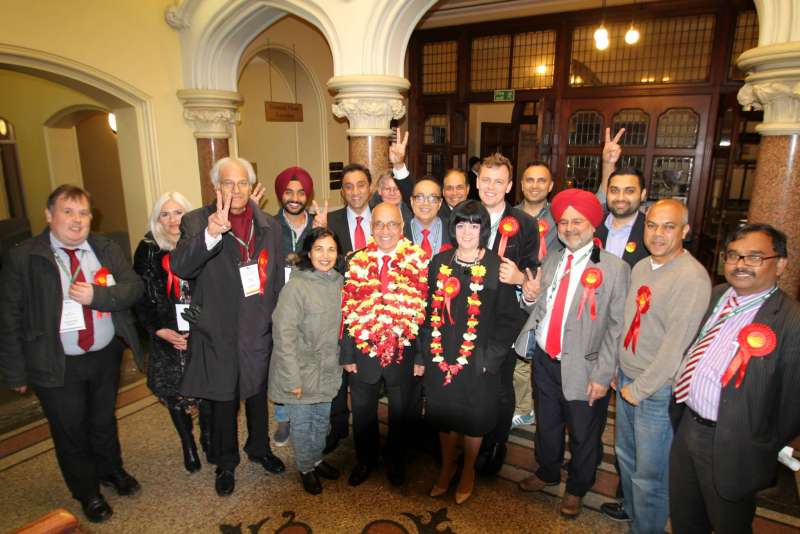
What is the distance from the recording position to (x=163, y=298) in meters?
2.95

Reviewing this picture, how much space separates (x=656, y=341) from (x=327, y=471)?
2220 millimetres

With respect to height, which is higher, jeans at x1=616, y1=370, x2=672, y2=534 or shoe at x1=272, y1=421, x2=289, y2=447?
jeans at x1=616, y1=370, x2=672, y2=534

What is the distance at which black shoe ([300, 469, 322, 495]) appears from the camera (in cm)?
300

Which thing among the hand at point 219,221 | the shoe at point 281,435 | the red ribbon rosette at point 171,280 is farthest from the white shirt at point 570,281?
the red ribbon rosette at point 171,280

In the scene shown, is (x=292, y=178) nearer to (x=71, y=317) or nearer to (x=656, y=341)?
(x=71, y=317)

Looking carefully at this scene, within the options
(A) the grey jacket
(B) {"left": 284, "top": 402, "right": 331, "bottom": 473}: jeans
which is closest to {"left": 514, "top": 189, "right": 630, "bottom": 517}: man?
Result: (A) the grey jacket

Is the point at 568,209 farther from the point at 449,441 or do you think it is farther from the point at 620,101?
the point at 620,101

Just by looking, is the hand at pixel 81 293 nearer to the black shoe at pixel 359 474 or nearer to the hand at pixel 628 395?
the black shoe at pixel 359 474

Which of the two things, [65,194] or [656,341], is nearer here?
[656,341]

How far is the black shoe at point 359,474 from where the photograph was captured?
10.1 feet

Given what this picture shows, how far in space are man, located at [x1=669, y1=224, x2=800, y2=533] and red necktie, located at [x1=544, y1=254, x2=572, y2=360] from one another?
0.64m

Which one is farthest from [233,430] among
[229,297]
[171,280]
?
[171,280]

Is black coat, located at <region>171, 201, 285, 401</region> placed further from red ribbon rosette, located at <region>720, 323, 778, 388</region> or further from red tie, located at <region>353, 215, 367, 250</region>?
red ribbon rosette, located at <region>720, 323, 778, 388</region>

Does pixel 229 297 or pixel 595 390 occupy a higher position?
pixel 229 297
